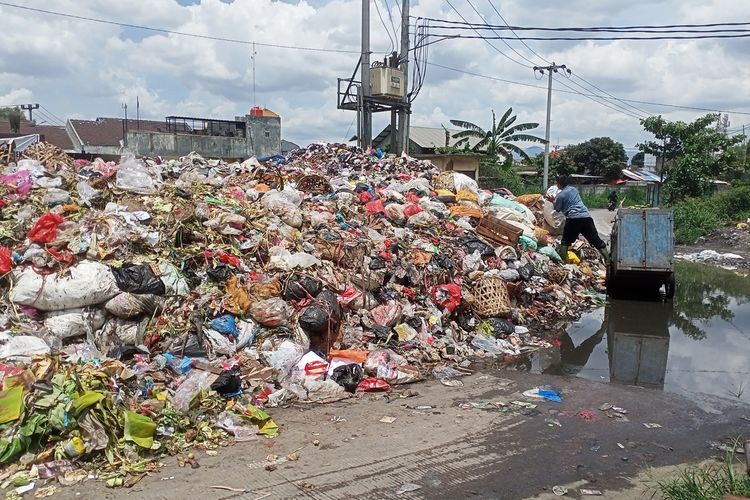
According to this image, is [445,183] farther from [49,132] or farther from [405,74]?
[49,132]

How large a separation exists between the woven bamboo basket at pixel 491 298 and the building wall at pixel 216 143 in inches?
689

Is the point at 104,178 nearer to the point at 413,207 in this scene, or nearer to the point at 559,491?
the point at 413,207

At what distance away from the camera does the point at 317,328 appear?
5.72 m

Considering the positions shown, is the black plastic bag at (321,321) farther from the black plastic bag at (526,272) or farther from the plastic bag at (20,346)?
the black plastic bag at (526,272)

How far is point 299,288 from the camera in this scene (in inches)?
237

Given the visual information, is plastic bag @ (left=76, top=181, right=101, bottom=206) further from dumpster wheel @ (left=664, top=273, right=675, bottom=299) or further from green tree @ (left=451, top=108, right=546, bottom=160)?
green tree @ (left=451, top=108, right=546, bottom=160)

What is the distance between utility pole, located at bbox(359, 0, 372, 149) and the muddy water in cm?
1273

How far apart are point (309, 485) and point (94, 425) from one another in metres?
1.43

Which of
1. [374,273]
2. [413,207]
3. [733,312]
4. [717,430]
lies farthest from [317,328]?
[733,312]

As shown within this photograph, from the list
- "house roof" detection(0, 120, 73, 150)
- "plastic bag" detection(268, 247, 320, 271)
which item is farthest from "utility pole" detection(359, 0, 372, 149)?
"house roof" detection(0, 120, 73, 150)

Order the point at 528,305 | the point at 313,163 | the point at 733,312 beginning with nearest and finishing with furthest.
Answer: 1. the point at 528,305
2. the point at 733,312
3. the point at 313,163

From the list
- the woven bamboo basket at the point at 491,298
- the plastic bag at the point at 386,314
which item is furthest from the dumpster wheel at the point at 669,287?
the plastic bag at the point at 386,314

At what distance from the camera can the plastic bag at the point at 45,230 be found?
5.58m

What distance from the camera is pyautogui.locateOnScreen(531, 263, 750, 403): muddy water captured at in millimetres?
5673
